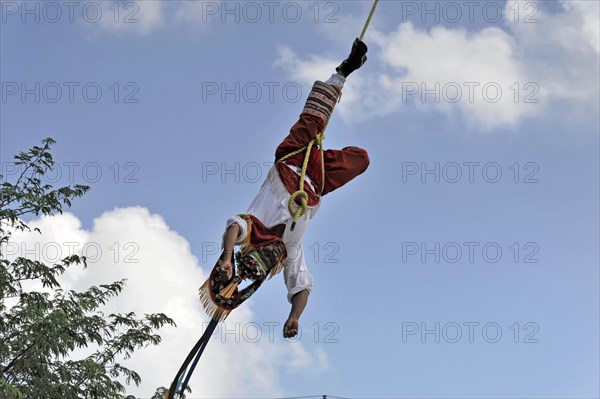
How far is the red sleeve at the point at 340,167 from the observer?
18.6ft

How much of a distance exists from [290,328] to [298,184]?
77 cm

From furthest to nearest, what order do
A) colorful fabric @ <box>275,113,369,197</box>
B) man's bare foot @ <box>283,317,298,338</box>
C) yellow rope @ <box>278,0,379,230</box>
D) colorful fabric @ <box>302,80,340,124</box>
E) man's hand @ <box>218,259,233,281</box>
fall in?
1. colorful fabric @ <box>302,80,340,124</box>
2. colorful fabric @ <box>275,113,369,197</box>
3. yellow rope @ <box>278,0,379,230</box>
4. man's bare foot @ <box>283,317,298,338</box>
5. man's hand @ <box>218,259,233,281</box>

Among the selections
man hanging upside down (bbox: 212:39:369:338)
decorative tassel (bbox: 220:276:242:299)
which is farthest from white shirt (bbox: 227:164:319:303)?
decorative tassel (bbox: 220:276:242:299)

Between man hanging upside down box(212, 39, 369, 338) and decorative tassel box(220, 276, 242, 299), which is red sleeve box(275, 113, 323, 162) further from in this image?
decorative tassel box(220, 276, 242, 299)

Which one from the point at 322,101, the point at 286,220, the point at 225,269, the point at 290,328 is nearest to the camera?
the point at 225,269

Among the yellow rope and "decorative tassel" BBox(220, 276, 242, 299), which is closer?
"decorative tassel" BBox(220, 276, 242, 299)

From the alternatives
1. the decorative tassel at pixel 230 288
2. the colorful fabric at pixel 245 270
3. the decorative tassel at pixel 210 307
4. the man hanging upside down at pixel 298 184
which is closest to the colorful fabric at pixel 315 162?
the man hanging upside down at pixel 298 184

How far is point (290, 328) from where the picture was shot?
5301 mm

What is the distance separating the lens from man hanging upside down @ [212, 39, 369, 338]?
531cm

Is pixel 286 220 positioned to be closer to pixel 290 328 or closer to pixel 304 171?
pixel 304 171

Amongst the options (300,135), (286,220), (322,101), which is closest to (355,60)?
(322,101)

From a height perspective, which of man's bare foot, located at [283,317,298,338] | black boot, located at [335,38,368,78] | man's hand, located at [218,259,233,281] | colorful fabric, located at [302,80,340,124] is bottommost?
man's bare foot, located at [283,317,298,338]

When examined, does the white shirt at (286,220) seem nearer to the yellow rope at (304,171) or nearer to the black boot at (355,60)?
the yellow rope at (304,171)

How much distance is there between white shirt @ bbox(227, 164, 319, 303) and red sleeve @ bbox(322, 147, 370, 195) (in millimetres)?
156
